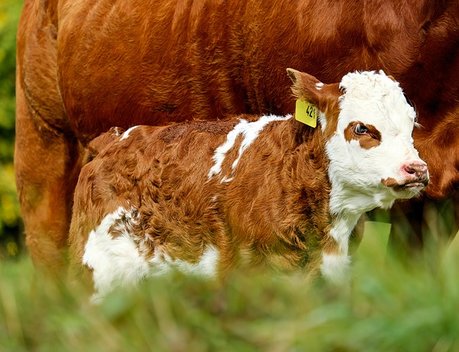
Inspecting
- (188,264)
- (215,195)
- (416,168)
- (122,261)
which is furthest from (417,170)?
(122,261)

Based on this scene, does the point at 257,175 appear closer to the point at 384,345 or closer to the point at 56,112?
the point at 384,345

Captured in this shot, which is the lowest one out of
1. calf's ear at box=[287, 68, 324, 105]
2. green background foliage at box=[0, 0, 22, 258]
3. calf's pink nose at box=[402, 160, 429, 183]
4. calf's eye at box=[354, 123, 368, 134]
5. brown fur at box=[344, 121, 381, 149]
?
green background foliage at box=[0, 0, 22, 258]

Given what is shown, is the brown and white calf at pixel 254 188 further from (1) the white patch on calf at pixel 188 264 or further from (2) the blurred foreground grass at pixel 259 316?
(2) the blurred foreground grass at pixel 259 316

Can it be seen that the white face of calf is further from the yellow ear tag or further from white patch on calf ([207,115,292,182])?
white patch on calf ([207,115,292,182])

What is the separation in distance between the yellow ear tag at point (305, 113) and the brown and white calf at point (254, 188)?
0.03m

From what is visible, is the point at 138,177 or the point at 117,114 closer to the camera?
the point at 138,177

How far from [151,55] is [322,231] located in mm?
1894

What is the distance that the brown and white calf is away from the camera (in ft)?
15.5

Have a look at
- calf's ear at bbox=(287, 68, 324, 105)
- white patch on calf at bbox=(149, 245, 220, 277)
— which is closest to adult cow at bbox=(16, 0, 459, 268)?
calf's ear at bbox=(287, 68, 324, 105)

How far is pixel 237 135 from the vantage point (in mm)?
5215

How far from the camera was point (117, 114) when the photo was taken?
661cm

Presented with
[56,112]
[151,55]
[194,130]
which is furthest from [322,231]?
[56,112]

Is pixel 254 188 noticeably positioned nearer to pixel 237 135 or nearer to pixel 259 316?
pixel 237 135

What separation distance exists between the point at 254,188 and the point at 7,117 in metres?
5.84
